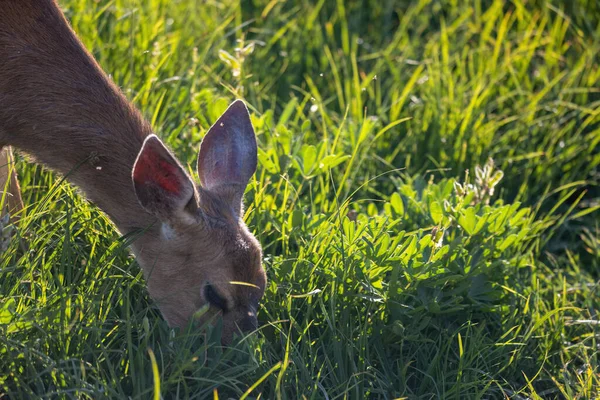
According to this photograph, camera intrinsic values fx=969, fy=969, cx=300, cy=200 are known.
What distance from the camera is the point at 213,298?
3.70 meters

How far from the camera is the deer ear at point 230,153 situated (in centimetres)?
402

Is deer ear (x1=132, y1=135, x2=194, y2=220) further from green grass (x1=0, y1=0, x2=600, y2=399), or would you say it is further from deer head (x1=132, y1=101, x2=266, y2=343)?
green grass (x1=0, y1=0, x2=600, y2=399)

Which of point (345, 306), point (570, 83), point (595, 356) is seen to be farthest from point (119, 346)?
point (570, 83)

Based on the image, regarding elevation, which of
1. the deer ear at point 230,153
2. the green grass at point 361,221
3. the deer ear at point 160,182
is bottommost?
the green grass at point 361,221

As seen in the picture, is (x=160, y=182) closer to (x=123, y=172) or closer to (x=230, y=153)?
(x=123, y=172)

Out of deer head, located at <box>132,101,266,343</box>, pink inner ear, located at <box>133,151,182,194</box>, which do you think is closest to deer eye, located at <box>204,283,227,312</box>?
deer head, located at <box>132,101,266,343</box>

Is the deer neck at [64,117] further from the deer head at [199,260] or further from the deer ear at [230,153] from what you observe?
the deer ear at [230,153]

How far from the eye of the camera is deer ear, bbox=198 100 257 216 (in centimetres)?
402

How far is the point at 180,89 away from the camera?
5113mm

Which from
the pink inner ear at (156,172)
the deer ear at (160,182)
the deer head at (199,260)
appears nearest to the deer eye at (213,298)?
the deer head at (199,260)

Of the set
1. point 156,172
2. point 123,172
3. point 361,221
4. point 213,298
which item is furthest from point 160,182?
point 361,221

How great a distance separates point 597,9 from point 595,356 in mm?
3291

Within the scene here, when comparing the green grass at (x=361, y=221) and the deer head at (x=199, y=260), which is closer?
the green grass at (x=361, y=221)

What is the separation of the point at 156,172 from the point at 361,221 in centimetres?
103
